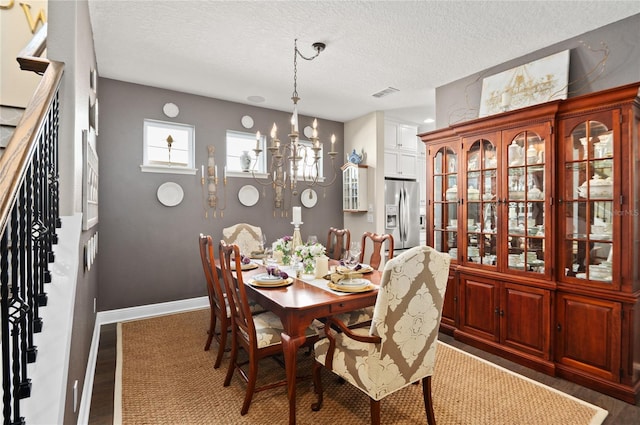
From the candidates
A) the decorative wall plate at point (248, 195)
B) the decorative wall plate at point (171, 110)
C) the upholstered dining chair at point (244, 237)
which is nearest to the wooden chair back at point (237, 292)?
the upholstered dining chair at point (244, 237)

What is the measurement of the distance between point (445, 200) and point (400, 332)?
2.19 metres

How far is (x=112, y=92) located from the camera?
393 cm

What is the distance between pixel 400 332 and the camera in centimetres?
179

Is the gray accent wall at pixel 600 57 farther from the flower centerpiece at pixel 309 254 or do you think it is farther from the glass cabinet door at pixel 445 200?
the flower centerpiece at pixel 309 254

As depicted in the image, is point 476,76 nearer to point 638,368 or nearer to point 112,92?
point 638,368

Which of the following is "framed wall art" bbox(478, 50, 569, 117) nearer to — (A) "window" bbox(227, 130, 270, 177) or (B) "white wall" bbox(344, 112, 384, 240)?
(B) "white wall" bbox(344, 112, 384, 240)

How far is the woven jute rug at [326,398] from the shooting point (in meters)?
2.16

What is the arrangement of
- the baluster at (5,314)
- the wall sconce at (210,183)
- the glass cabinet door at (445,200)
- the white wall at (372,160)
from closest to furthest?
the baluster at (5,314) → the glass cabinet door at (445,200) → the wall sconce at (210,183) → the white wall at (372,160)

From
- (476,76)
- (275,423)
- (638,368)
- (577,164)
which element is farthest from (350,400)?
(476,76)

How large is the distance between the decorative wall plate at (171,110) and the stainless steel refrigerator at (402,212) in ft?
10.2

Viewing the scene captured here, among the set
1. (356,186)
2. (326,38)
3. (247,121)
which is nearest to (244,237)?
(247,121)

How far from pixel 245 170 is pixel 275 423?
3229 mm

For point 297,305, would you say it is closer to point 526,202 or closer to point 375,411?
point 375,411

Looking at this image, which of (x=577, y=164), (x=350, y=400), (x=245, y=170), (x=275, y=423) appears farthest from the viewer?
(x=245, y=170)
